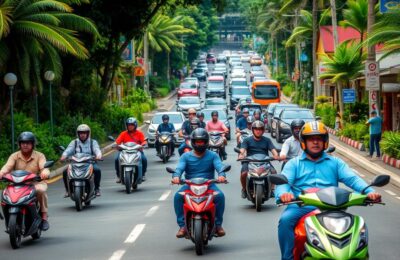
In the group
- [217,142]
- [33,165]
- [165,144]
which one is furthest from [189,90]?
[33,165]

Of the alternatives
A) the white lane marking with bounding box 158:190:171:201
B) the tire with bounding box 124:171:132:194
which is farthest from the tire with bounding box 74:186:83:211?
the tire with bounding box 124:171:132:194

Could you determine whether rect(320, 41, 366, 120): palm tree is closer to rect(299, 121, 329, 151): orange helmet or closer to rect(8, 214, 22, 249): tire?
rect(8, 214, 22, 249): tire

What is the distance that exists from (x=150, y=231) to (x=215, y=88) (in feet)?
234

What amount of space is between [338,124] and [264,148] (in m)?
28.0

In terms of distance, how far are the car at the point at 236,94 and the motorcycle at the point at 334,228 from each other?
212 feet

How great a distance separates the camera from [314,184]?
896 cm

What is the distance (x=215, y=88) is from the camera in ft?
280

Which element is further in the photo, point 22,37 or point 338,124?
point 338,124

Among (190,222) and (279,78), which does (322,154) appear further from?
(279,78)

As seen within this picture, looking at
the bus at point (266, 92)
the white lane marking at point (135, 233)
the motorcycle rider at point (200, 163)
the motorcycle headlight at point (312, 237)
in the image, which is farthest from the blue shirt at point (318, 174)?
the bus at point (266, 92)

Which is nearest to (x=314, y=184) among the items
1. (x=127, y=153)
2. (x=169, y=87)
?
(x=127, y=153)

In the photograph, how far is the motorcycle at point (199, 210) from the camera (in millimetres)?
11680

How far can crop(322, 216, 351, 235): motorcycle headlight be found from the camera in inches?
302

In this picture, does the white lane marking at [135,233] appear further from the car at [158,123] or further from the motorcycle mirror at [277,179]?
the car at [158,123]
